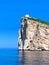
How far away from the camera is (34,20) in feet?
568

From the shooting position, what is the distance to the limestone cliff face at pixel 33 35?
16125cm

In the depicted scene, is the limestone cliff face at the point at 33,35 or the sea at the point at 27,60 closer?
the sea at the point at 27,60

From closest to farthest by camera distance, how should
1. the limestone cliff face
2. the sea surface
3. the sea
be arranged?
1. the sea surface
2. the sea
3. the limestone cliff face

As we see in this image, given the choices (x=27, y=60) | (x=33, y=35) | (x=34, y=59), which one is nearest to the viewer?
(x=27, y=60)

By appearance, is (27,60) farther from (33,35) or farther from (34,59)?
(33,35)

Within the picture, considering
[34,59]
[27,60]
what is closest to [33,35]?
[34,59]

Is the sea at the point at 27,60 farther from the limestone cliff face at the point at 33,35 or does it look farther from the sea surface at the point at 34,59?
the limestone cliff face at the point at 33,35

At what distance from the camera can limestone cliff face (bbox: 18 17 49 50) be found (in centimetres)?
16125

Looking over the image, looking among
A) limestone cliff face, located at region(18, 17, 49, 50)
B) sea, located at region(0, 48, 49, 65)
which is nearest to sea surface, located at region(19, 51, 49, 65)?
sea, located at region(0, 48, 49, 65)

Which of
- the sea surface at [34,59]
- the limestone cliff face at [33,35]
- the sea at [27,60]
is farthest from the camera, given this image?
the limestone cliff face at [33,35]

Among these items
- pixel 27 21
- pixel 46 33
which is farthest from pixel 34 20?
pixel 46 33

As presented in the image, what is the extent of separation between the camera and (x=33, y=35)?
553 feet

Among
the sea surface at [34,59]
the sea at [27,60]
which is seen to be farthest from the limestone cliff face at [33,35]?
the sea surface at [34,59]

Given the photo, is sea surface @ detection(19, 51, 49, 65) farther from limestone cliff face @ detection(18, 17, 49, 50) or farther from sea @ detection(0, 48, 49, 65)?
limestone cliff face @ detection(18, 17, 49, 50)
